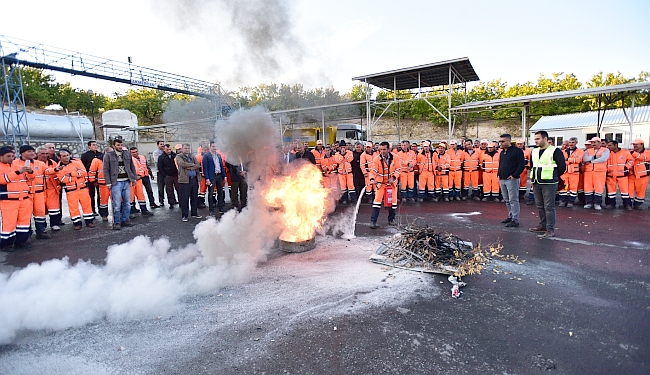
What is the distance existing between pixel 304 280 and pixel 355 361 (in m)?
1.86

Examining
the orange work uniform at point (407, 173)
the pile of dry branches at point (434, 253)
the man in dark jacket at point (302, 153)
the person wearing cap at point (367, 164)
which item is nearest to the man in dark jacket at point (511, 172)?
the pile of dry branches at point (434, 253)

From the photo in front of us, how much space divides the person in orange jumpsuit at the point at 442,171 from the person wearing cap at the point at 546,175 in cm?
415

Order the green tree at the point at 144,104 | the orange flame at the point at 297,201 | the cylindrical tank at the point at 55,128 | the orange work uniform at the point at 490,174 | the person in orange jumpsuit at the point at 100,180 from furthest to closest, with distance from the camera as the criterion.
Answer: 1. the green tree at the point at 144,104
2. the cylindrical tank at the point at 55,128
3. the orange work uniform at the point at 490,174
4. the person in orange jumpsuit at the point at 100,180
5. the orange flame at the point at 297,201

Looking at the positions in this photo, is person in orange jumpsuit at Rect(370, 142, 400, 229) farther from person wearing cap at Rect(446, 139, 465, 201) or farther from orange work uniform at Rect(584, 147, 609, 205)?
orange work uniform at Rect(584, 147, 609, 205)

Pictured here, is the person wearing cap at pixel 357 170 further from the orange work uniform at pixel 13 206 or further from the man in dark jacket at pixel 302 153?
the orange work uniform at pixel 13 206

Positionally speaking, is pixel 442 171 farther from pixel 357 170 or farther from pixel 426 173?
pixel 357 170

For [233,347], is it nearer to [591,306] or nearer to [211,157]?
[591,306]

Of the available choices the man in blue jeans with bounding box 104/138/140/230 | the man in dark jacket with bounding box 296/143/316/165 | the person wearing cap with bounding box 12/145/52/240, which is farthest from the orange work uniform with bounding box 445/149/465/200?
the person wearing cap with bounding box 12/145/52/240

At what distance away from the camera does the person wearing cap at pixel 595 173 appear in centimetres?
910

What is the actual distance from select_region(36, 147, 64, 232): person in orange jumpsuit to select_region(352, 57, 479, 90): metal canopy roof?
12.5 metres

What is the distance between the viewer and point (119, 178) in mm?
8586

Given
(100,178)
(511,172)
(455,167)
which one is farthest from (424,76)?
(100,178)

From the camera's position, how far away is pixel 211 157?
9656 mm

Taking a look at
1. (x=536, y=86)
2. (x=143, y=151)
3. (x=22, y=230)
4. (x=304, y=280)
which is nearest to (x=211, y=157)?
(x=22, y=230)
